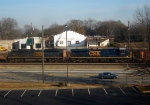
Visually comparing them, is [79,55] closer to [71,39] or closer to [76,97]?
[71,39]

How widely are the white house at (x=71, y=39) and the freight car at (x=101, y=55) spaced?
1999 centimetres

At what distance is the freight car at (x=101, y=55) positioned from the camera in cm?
3953

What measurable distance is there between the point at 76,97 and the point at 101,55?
21585 mm

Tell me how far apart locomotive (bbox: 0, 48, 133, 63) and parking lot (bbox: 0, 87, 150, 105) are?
17.9m

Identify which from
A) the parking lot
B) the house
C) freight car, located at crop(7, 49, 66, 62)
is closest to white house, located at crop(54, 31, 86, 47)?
the house

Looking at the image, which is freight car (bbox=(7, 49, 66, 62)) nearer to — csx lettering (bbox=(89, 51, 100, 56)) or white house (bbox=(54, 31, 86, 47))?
csx lettering (bbox=(89, 51, 100, 56))

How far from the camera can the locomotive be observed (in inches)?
1561

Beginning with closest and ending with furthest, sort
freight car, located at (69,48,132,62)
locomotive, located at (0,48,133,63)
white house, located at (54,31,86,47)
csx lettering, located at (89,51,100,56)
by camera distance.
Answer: freight car, located at (69,48,132,62) → locomotive, located at (0,48,133,63) → csx lettering, located at (89,51,100,56) → white house, located at (54,31,86,47)

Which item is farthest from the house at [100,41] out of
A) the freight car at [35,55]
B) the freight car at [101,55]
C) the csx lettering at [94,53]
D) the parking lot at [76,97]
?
the parking lot at [76,97]

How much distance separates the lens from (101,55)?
4009 centimetres

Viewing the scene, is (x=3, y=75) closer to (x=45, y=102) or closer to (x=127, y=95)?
(x=45, y=102)

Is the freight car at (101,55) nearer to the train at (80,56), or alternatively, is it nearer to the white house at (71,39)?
the train at (80,56)

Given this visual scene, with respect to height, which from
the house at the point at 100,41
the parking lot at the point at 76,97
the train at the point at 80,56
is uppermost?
the house at the point at 100,41

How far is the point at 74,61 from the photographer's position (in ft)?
132
